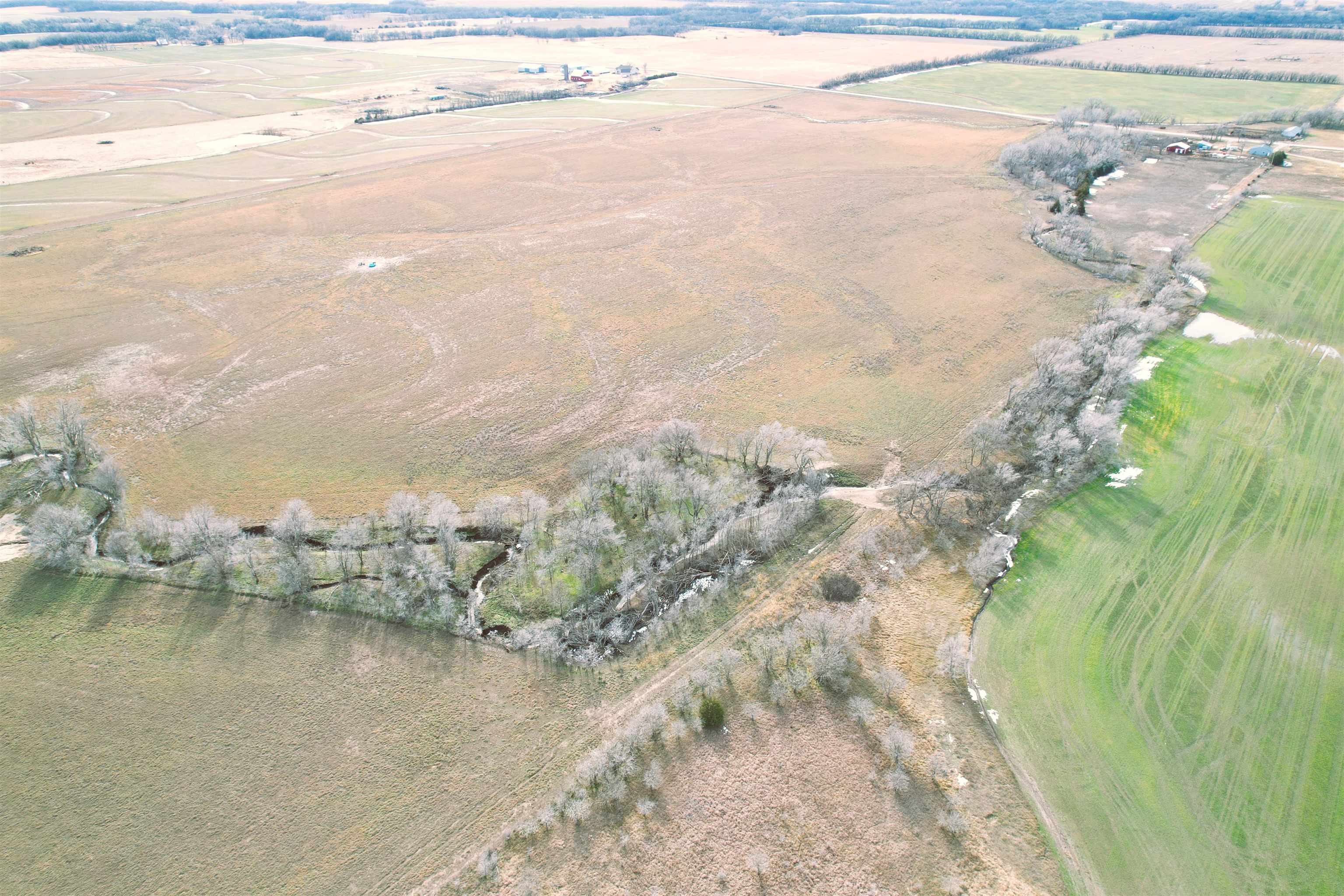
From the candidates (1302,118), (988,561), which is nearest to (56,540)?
(988,561)

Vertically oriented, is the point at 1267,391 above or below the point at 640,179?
below

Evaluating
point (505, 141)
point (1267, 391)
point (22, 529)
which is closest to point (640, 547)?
point (22, 529)

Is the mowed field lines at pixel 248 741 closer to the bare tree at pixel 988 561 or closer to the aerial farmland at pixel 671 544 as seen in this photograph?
the aerial farmland at pixel 671 544

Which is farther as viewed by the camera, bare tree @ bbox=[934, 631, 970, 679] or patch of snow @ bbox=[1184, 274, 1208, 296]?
patch of snow @ bbox=[1184, 274, 1208, 296]

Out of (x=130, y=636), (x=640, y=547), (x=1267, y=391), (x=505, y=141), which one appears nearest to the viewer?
(x=130, y=636)

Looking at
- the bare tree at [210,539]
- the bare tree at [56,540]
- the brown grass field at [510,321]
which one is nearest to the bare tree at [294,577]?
the bare tree at [210,539]

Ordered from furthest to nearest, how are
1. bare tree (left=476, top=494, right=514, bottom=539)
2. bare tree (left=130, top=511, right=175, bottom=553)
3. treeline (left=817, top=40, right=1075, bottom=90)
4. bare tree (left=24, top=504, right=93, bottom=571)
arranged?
treeline (left=817, top=40, right=1075, bottom=90) → bare tree (left=476, top=494, right=514, bottom=539) → bare tree (left=130, top=511, right=175, bottom=553) → bare tree (left=24, top=504, right=93, bottom=571)

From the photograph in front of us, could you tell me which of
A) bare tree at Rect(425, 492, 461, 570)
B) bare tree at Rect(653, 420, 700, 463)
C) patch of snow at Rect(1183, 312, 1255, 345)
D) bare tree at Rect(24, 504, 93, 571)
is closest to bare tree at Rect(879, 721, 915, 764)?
bare tree at Rect(653, 420, 700, 463)

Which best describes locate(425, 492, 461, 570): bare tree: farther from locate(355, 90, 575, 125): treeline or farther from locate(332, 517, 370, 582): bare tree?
locate(355, 90, 575, 125): treeline

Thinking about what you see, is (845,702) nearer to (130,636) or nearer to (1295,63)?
(130,636)
